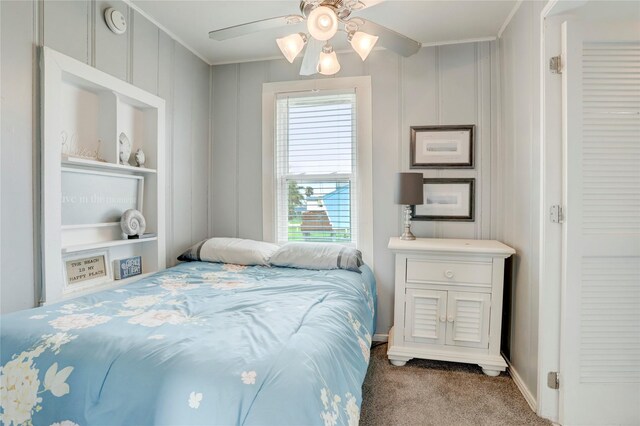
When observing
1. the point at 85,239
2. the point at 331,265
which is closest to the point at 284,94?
the point at 331,265

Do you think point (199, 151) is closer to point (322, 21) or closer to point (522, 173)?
point (322, 21)

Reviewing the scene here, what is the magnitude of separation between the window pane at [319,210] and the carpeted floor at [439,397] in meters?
1.13

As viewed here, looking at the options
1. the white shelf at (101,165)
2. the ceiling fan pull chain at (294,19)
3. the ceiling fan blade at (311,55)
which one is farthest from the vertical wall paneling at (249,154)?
the ceiling fan pull chain at (294,19)

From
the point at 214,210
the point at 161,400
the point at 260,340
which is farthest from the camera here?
the point at 214,210

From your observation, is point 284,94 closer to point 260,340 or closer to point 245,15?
point 245,15

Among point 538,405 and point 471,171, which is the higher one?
point 471,171

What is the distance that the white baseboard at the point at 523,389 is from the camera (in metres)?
1.76

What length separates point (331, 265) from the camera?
2.30 m

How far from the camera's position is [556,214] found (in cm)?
164

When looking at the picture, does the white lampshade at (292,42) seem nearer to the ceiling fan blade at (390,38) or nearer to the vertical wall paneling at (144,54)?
the ceiling fan blade at (390,38)

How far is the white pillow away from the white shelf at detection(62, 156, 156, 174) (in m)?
0.72

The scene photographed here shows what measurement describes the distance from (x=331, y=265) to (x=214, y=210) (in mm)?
1429

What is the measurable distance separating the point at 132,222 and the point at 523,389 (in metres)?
2.80

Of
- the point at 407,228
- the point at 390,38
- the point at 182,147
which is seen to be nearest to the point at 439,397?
the point at 407,228
